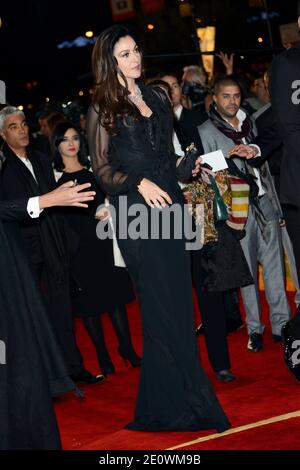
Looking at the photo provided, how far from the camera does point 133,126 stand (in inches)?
211

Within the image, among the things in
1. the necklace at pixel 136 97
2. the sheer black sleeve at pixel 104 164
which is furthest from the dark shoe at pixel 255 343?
the necklace at pixel 136 97

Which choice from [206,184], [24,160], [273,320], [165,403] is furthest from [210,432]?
[24,160]

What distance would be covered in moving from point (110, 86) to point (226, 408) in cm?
214

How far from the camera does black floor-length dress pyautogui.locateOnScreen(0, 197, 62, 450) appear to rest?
177 inches

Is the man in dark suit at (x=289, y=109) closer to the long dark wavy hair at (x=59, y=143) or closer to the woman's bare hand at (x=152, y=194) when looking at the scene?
the woman's bare hand at (x=152, y=194)

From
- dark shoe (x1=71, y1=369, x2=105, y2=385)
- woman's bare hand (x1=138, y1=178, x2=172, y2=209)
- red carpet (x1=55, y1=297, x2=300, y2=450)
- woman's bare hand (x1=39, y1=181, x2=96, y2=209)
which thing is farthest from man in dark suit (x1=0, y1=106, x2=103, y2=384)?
woman's bare hand (x1=39, y1=181, x2=96, y2=209)

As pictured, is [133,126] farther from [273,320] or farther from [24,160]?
[273,320]

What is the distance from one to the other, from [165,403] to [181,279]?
760 mm

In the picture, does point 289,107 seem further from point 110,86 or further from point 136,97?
point 110,86

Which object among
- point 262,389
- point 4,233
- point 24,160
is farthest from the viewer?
point 24,160

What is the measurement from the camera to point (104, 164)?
534 cm

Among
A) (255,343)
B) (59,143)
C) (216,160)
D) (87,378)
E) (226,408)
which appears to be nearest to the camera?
(226,408)

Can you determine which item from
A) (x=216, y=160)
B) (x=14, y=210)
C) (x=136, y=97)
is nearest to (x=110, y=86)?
(x=136, y=97)

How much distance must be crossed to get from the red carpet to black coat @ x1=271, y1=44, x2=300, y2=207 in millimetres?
1302
